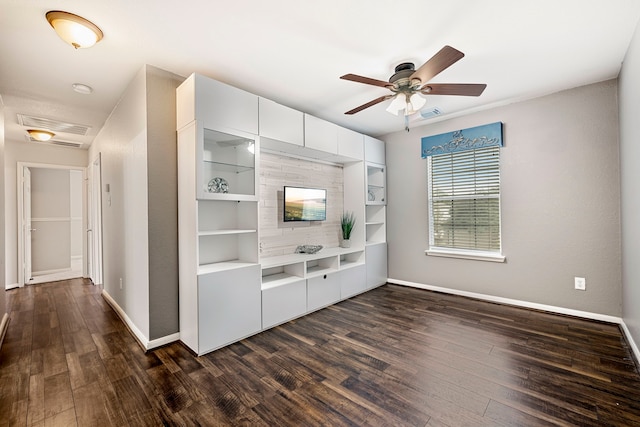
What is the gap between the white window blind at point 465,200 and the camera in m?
3.73

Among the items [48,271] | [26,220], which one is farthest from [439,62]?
[48,271]

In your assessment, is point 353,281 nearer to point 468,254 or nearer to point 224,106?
point 468,254

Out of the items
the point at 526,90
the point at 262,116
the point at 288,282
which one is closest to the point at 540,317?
the point at 526,90

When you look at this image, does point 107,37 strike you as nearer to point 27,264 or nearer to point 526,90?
point 526,90

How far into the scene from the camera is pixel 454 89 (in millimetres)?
2414

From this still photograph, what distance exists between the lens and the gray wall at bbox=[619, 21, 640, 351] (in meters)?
2.16

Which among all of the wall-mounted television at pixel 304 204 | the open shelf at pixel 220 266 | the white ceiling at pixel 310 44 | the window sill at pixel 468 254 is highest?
the white ceiling at pixel 310 44

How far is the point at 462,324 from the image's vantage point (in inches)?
118

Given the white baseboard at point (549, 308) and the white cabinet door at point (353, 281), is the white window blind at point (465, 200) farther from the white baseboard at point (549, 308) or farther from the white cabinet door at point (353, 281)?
the white cabinet door at point (353, 281)

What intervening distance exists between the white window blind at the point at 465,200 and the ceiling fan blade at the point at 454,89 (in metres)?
1.62

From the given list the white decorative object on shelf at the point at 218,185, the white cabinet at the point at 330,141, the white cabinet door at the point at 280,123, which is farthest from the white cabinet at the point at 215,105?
the white cabinet at the point at 330,141

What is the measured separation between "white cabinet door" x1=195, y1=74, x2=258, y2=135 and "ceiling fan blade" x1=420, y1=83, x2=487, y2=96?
1.63 metres

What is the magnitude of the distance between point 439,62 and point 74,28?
252 cm

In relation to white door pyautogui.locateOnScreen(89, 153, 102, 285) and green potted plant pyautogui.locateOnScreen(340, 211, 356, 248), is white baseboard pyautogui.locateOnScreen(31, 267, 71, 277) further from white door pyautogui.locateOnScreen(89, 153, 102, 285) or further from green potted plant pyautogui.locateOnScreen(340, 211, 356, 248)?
green potted plant pyautogui.locateOnScreen(340, 211, 356, 248)
